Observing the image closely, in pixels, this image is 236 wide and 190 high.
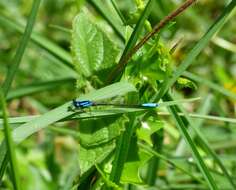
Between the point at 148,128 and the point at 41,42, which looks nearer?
the point at 148,128

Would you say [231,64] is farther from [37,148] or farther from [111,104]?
[111,104]

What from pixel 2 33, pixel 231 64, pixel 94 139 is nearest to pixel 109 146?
pixel 94 139

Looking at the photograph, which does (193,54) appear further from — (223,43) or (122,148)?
(223,43)

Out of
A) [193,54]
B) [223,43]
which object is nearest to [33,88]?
[193,54]

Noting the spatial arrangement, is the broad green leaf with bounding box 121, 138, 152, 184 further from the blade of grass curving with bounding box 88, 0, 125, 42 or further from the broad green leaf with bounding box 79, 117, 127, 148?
the blade of grass curving with bounding box 88, 0, 125, 42

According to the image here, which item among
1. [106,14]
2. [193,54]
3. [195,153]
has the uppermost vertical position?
[106,14]

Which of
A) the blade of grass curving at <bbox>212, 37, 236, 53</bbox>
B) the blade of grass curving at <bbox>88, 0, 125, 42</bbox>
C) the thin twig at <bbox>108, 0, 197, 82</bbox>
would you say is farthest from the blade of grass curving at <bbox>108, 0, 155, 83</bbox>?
the blade of grass curving at <bbox>212, 37, 236, 53</bbox>

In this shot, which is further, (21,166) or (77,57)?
(21,166)
